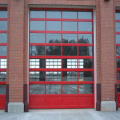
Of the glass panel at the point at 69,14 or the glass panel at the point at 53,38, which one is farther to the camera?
the glass panel at the point at 69,14

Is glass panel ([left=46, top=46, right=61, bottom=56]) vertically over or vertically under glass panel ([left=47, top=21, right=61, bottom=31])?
under

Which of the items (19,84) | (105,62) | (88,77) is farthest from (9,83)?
(105,62)

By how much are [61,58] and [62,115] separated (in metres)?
3.17

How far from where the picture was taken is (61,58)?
7832 millimetres

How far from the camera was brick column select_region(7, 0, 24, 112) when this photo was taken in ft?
23.4

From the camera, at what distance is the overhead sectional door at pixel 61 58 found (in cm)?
771

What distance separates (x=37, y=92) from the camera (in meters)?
7.71

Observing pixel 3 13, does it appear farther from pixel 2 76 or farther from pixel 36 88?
pixel 36 88

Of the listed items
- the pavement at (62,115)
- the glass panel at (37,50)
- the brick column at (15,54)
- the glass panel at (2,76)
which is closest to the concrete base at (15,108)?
the brick column at (15,54)

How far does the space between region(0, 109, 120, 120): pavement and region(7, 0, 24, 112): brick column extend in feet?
1.99

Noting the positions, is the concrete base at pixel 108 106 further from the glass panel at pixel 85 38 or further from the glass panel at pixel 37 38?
the glass panel at pixel 37 38

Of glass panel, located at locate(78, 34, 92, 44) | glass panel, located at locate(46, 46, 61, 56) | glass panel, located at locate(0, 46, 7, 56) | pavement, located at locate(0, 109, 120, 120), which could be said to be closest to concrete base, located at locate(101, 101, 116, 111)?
pavement, located at locate(0, 109, 120, 120)

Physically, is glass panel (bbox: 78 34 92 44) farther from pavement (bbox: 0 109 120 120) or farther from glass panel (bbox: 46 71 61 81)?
pavement (bbox: 0 109 120 120)

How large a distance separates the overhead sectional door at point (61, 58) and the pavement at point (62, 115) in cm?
60
